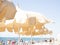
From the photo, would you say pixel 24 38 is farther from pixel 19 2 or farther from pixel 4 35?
pixel 19 2

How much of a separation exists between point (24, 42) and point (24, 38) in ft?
0.16

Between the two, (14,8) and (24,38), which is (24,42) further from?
(14,8)

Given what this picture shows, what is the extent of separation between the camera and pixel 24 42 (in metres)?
2.09

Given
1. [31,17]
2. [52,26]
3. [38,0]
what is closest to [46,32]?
[52,26]

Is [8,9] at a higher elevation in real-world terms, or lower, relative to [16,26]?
higher

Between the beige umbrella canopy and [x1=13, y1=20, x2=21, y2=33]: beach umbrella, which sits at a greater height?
the beige umbrella canopy

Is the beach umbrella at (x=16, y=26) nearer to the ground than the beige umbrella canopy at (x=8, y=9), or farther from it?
nearer to the ground

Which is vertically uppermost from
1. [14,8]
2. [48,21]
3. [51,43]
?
[14,8]

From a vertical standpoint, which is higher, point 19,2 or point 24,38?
point 19,2

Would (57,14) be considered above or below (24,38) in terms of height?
above

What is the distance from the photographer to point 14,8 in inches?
83.9

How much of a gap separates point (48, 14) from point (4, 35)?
61 centimetres

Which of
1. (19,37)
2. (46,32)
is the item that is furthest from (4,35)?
(46,32)

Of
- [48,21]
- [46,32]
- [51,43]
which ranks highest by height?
[48,21]
